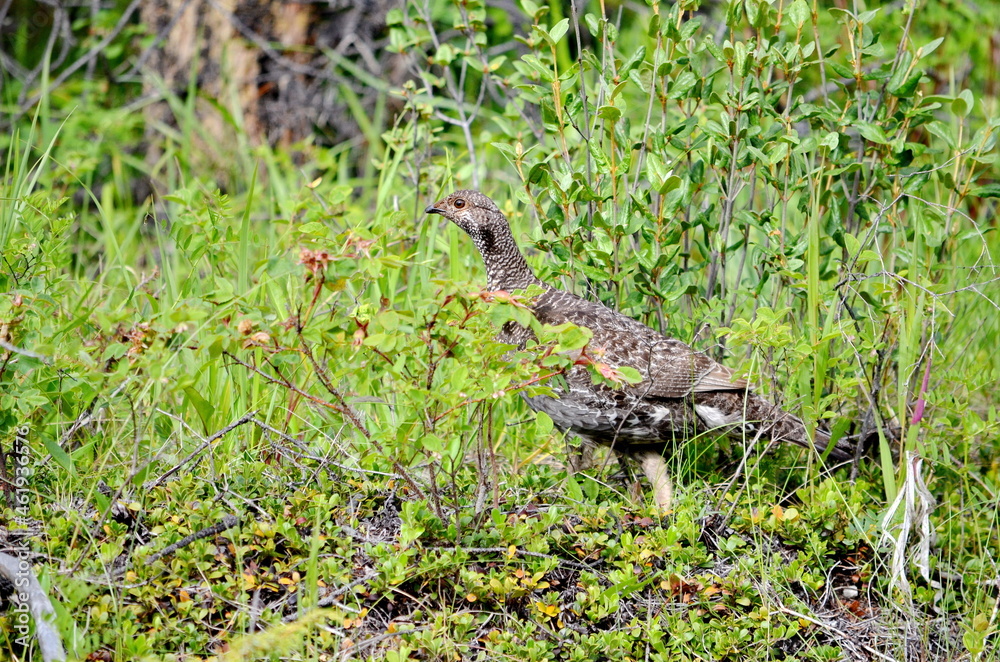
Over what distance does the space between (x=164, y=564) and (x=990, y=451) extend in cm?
406

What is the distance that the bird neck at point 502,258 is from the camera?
16.9 feet

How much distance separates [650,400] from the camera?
4.69 metres

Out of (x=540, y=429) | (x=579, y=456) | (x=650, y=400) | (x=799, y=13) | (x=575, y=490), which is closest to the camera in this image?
(x=540, y=429)

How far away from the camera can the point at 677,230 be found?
15.4 feet

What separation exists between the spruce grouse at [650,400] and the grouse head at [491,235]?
301 millimetres

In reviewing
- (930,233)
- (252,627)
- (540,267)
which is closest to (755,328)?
(930,233)

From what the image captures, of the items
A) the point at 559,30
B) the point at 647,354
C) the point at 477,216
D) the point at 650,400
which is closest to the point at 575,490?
the point at 650,400

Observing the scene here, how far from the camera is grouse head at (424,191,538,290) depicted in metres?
5.16

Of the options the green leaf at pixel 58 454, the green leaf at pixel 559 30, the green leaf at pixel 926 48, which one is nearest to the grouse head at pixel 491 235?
the green leaf at pixel 559 30

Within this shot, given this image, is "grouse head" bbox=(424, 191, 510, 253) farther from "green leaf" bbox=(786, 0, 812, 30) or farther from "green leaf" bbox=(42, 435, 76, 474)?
"green leaf" bbox=(42, 435, 76, 474)

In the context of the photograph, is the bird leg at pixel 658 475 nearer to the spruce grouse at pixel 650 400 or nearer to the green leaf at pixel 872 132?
the spruce grouse at pixel 650 400

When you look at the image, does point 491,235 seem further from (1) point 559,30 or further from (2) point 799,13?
(2) point 799,13

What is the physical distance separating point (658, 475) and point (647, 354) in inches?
23.6

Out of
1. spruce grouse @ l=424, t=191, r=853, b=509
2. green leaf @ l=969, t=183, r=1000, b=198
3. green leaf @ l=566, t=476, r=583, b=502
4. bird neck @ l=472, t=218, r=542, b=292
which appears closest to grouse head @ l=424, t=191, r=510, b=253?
bird neck @ l=472, t=218, r=542, b=292
